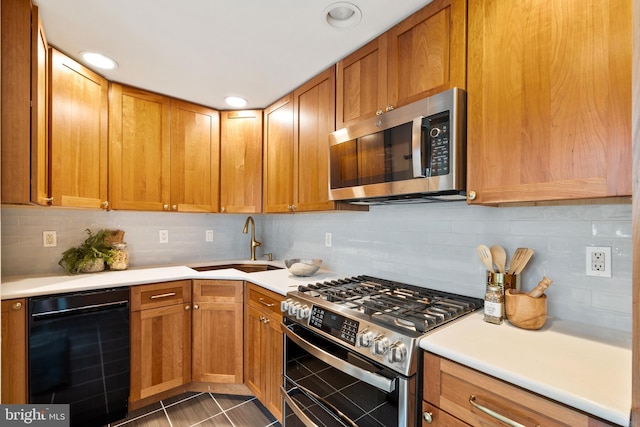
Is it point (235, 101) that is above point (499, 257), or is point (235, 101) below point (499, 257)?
above

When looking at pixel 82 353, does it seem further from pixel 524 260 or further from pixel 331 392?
pixel 524 260

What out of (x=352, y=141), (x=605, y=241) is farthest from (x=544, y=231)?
(x=352, y=141)

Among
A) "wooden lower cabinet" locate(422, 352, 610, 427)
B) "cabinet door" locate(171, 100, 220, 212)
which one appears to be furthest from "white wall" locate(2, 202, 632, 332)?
"wooden lower cabinet" locate(422, 352, 610, 427)

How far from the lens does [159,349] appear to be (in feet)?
6.70

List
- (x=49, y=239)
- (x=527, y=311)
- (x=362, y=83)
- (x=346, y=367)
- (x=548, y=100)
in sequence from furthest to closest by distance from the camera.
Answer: (x=49, y=239), (x=362, y=83), (x=346, y=367), (x=527, y=311), (x=548, y=100)

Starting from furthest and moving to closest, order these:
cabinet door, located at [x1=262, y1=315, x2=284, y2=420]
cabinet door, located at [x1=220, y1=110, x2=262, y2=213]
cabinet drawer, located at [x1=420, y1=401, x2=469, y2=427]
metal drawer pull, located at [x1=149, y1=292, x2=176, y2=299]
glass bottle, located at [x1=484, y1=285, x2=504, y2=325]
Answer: cabinet door, located at [x1=220, y1=110, x2=262, y2=213]
metal drawer pull, located at [x1=149, y1=292, x2=176, y2=299]
cabinet door, located at [x1=262, y1=315, x2=284, y2=420]
glass bottle, located at [x1=484, y1=285, x2=504, y2=325]
cabinet drawer, located at [x1=420, y1=401, x2=469, y2=427]

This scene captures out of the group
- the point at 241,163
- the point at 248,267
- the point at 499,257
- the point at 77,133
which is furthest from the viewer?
the point at 248,267

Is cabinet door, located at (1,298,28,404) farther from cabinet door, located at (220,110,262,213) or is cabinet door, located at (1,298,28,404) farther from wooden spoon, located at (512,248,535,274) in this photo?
wooden spoon, located at (512,248,535,274)

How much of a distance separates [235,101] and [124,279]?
162 cm

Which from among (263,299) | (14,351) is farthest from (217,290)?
(14,351)

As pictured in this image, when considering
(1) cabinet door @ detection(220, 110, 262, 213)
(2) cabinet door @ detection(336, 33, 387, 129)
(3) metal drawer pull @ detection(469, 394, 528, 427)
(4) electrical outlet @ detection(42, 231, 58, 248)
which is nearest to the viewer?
(3) metal drawer pull @ detection(469, 394, 528, 427)

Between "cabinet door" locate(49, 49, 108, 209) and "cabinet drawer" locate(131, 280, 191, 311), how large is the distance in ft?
2.28

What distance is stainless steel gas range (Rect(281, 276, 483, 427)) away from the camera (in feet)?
3.51

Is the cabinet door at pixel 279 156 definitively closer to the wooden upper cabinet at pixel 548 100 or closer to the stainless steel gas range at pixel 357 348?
the stainless steel gas range at pixel 357 348
